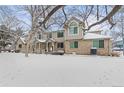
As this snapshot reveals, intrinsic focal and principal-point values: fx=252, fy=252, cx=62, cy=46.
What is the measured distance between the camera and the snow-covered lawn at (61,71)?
360 cm

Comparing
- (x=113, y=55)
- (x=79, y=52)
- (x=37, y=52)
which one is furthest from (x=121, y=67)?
(x=37, y=52)

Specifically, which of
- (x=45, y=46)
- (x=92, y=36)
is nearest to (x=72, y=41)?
(x=92, y=36)

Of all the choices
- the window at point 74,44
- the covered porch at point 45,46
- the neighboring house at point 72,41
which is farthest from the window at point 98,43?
the covered porch at point 45,46

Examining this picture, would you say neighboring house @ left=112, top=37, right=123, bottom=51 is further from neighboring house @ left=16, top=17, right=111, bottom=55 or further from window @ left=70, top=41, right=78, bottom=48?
window @ left=70, top=41, right=78, bottom=48

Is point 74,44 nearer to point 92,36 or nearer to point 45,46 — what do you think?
point 92,36

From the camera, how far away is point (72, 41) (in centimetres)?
380

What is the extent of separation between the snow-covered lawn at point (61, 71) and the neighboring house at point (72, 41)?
0.12 metres

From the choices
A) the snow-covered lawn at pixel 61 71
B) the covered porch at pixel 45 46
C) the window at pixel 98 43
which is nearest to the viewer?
the snow-covered lawn at pixel 61 71

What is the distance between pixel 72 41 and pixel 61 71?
488mm

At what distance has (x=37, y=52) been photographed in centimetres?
392

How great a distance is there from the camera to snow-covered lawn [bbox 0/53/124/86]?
142 inches

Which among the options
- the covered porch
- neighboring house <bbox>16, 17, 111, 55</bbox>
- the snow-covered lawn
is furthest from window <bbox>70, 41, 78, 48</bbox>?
the covered porch

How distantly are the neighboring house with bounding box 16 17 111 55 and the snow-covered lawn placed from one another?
12 centimetres

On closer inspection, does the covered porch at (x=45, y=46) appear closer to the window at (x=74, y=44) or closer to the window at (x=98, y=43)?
the window at (x=74, y=44)
